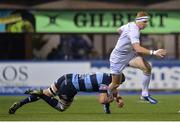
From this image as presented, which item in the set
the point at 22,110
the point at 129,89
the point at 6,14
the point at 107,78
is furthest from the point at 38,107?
the point at 6,14

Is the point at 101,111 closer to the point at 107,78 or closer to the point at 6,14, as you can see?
the point at 107,78

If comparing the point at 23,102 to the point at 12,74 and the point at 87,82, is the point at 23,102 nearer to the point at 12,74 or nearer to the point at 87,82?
the point at 87,82

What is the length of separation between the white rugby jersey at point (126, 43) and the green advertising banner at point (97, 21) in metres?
16.4

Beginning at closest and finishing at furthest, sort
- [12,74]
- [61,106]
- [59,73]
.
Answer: [61,106] → [12,74] → [59,73]

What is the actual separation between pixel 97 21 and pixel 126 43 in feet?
55.2

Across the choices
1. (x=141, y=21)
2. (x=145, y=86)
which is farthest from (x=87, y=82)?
(x=145, y=86)

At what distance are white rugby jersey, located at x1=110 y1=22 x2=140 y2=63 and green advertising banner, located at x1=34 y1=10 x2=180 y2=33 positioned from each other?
16449mm

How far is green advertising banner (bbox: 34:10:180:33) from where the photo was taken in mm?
30562

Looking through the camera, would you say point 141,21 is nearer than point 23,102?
No

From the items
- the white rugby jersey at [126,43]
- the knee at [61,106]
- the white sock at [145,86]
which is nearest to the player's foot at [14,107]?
the knee at [61,106]

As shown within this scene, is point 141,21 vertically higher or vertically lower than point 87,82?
higher

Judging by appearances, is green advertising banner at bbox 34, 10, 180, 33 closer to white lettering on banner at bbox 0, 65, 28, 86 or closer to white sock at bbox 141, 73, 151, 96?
white lettering on banner at bbox 0, 65, 28, 86

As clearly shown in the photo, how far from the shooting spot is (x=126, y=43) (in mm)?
13992

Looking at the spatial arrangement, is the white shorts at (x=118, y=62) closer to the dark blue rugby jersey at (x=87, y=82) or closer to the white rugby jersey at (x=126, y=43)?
the white rugby jersey at (x=126, y=43)
